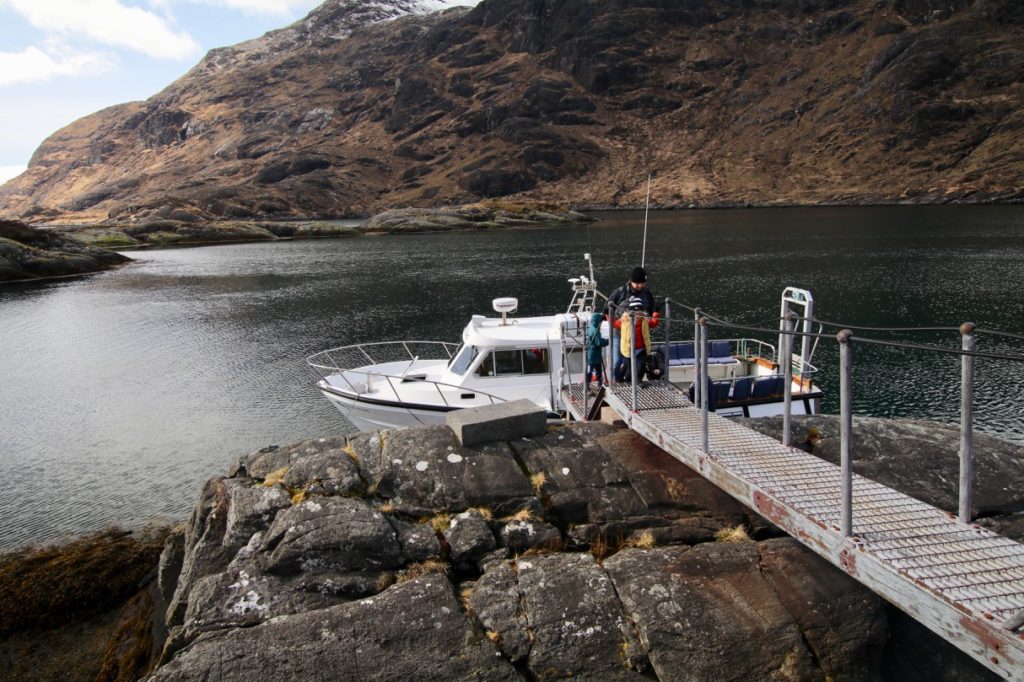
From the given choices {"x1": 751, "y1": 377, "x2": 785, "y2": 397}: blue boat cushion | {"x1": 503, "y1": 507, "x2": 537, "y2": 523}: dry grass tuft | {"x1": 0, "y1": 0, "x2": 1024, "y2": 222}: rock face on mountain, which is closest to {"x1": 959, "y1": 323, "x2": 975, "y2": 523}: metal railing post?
{"x1": 503, "y1": 507, "x2": 537, "y2": 523}: dry grass tuft

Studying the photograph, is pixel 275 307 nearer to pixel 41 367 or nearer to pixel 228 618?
pixel 41 367

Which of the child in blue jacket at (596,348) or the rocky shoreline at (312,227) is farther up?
the rocky shoreline at (312,227)

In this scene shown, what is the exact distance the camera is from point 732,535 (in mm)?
8062

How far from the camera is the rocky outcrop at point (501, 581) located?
657 centimetres

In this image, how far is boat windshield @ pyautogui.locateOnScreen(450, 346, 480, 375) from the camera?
1741 cm

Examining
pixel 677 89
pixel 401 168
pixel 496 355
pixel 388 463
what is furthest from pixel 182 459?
pixel 677 89

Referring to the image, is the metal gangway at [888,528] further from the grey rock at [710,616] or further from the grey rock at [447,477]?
the grey rock at [447,477]

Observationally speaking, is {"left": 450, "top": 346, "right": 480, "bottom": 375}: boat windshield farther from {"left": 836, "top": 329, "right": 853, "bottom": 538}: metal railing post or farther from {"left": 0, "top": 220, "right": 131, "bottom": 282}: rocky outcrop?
{"left": 0, "top": 220, "right": 131, "bottom": 282}: rocky outcrop

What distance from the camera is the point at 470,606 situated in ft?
23.2

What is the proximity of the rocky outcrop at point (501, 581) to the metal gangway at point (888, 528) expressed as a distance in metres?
0.77

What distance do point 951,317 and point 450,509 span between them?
115 ft

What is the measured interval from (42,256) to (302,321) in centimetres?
5217

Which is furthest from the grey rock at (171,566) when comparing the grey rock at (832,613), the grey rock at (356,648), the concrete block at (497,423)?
the grey rock at (832,613)

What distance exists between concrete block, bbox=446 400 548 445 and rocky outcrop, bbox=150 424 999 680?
0.83ft
